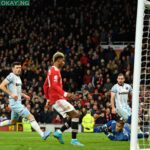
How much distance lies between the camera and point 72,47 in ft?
98.4

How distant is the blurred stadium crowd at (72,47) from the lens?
2527 centimetres

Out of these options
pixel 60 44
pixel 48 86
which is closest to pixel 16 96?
pixel 48 86

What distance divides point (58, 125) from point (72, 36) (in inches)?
340

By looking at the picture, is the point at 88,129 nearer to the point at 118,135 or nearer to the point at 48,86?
the point at 118,135

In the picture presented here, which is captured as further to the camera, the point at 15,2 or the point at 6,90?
the point at 15,2

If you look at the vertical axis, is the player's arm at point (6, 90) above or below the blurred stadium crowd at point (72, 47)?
below

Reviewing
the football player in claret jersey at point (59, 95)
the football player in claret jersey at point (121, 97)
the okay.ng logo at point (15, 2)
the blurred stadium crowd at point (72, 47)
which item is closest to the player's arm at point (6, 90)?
the football player in claret jersey at point (59, 95)

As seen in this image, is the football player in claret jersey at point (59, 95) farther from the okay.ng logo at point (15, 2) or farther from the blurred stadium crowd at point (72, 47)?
the blurred stadium crowd at point (72, 47)

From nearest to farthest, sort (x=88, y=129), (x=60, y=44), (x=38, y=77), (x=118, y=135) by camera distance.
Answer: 1. (x=118, y=135)
2. (x=88, y=129)
3. (x=38, y=77)
4. (x=60, y=44)

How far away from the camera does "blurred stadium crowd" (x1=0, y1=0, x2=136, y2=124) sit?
25.3 metres

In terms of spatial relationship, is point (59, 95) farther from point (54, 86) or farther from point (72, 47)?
point (72, 47)

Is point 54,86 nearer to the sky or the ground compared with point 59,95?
nearer to the sky

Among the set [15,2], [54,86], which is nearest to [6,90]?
[54,86]

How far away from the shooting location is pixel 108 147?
1255 cm
